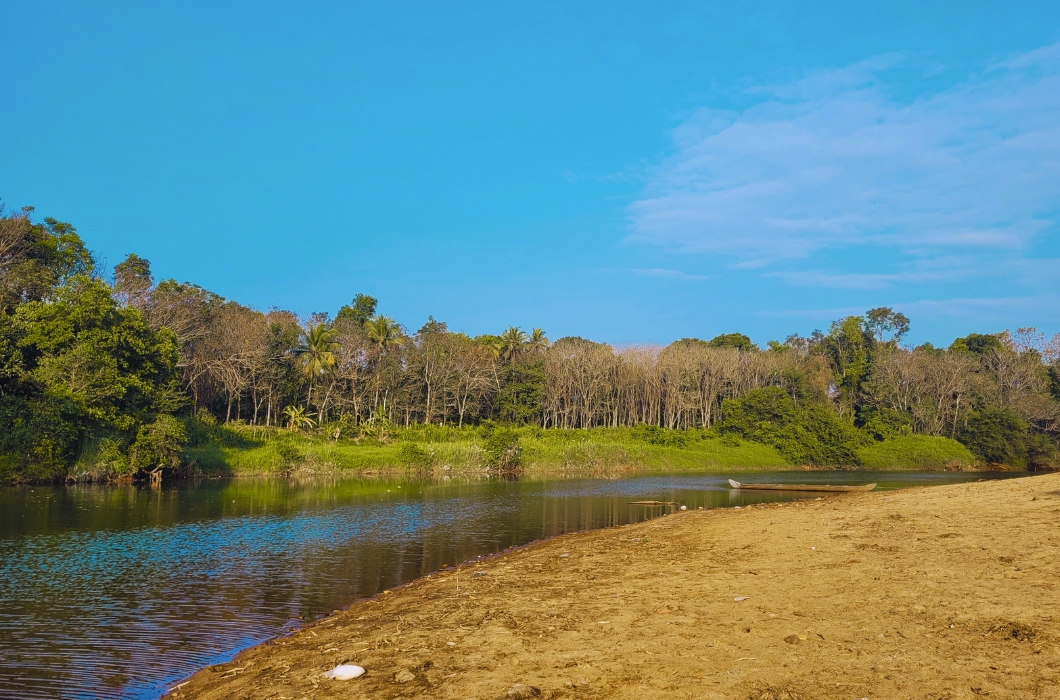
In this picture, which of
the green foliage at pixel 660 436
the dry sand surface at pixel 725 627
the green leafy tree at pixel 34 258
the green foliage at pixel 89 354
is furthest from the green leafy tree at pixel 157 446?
the green foliage at pixel 660 436

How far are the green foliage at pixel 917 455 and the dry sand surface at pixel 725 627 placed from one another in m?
59.4

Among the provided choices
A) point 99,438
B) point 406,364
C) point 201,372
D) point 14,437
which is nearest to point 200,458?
point 99,438

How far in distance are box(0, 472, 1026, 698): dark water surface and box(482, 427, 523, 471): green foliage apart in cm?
1192

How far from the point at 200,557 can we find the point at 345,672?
11584 mm

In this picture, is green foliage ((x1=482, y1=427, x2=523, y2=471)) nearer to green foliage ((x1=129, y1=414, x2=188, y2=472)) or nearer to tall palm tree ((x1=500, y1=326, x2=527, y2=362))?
green foliage ((x1=129, y1=414, x2=188, y2=472))

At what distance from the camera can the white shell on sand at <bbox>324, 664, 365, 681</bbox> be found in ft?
22.7

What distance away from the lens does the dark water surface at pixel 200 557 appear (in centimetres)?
930

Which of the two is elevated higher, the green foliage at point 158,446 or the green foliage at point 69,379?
the green foliage at point 69,379

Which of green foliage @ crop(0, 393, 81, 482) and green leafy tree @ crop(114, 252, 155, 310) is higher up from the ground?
green leafy tree @ crop(114, 252, 155, 310)

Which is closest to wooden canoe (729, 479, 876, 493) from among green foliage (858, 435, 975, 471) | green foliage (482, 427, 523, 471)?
green foliage (482, 427, 523, 471)

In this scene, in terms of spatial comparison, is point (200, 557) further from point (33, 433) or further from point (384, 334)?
point (384, 334)

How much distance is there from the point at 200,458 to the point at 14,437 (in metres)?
10.5

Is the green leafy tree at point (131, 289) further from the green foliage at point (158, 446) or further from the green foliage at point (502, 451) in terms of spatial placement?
the green foliage at point (502, 451)

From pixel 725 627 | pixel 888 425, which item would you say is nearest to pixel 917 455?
pixel 888 425
